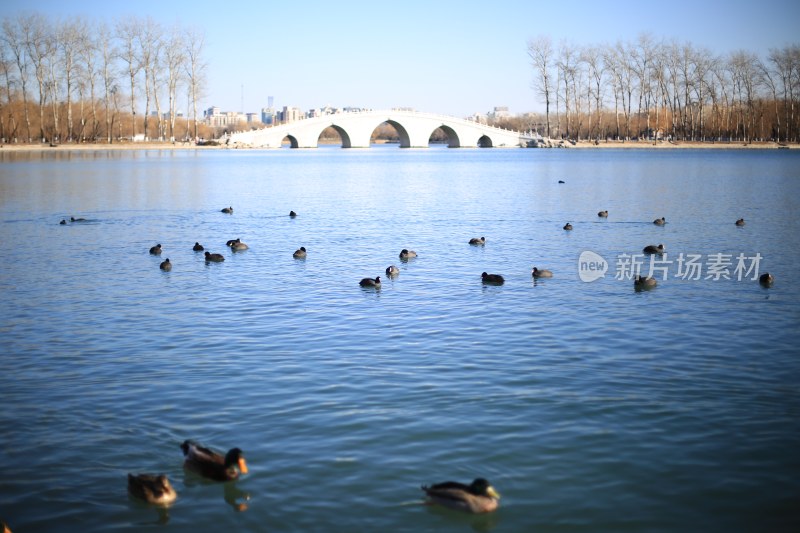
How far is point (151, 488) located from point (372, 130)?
417ft

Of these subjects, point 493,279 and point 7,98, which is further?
point 7,98

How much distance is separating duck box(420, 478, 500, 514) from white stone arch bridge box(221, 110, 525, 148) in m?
120

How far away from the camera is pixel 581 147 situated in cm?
11625

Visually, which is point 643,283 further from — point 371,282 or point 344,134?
point 344,134

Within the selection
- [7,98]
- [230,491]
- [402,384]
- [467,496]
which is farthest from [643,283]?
[7,98]

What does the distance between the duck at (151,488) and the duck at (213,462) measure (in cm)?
40

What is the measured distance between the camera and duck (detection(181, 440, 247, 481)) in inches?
275

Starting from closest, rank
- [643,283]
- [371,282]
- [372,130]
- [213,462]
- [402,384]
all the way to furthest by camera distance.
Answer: [213,462], [402,384], [643,283], [371,282], [372,130]

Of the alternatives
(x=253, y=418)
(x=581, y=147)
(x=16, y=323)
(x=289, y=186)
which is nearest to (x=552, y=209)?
(x=289, y=186)

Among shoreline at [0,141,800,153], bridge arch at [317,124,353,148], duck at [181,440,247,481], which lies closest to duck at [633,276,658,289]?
duck at [181,440,247,481]

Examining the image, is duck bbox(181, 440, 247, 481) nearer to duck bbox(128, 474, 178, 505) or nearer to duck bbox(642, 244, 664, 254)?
duck bbox(128, 474, 178, 505)

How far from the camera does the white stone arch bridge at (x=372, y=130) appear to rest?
12550 centimetres

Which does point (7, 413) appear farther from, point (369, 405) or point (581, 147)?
point (581, 147)

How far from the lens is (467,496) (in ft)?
21.1
